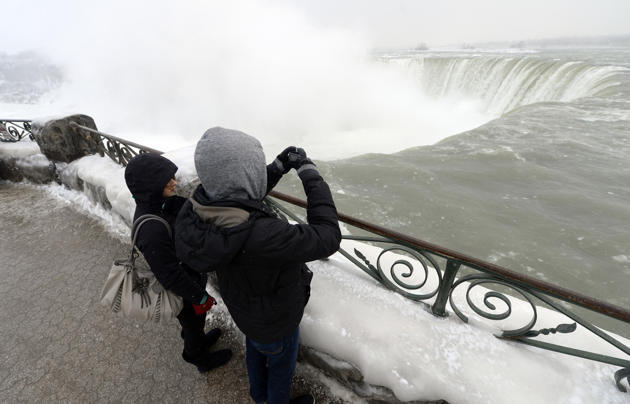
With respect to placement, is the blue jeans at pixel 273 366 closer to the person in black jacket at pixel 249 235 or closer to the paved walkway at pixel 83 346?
the person in black jacket at pixel 249 235

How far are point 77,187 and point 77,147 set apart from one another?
71cm

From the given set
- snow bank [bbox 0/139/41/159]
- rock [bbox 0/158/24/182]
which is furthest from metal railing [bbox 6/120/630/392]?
rock [bbox 0/158/24/182]

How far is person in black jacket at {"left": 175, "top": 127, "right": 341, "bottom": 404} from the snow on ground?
21.6 inches

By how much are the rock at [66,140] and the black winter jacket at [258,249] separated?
4795 millimetres

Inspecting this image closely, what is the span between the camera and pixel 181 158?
2.62 meters

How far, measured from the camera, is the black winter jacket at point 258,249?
1130mm

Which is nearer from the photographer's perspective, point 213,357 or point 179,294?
point 179,294

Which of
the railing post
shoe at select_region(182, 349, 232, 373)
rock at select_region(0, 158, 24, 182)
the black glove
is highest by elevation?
the black glove

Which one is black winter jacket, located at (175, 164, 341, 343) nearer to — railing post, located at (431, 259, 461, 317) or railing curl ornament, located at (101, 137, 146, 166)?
railing post, located at (431, 259, 461, 317)

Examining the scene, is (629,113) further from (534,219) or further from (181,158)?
(181,158)

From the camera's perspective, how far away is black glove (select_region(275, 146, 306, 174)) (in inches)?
63.9

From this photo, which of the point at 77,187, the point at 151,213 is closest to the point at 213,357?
the point at 151,213

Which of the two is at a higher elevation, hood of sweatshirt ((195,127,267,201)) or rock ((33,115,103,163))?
hood of sweatshirt ((195,127,267,201))

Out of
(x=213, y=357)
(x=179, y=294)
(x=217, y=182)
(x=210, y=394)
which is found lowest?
(x=210, y=394)
